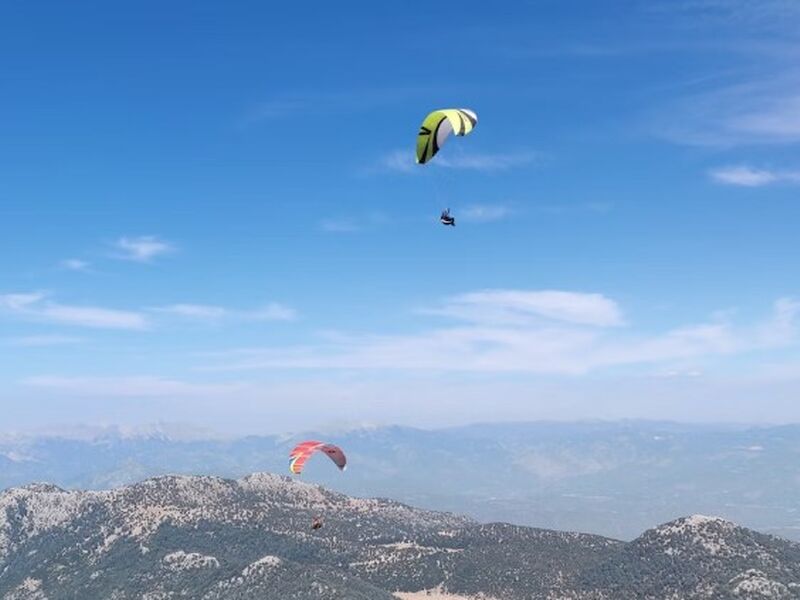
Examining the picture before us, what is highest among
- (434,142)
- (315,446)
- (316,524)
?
(434,142)

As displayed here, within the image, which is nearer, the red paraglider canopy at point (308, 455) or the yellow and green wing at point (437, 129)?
the yellow and green wing at point (437, 129)

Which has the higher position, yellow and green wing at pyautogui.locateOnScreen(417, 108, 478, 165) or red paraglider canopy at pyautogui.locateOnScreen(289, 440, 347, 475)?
yellow and green wing at pyautogui.locateOnScreen(417, 108, 478, 165)

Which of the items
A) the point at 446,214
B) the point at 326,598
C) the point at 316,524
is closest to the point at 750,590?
the point at 326,598

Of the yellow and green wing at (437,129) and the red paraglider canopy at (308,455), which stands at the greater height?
the yellow and green wing at (437,129)

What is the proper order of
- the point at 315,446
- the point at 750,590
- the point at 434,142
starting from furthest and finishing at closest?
the point at 750,590 → the point at 315,446 → the point at 434,142

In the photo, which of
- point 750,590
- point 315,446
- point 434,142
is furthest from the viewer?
point 750,590

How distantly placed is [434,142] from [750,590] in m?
157

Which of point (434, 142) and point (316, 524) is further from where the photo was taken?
point (316, 524)

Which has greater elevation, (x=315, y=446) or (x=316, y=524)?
(x=315, y=446)

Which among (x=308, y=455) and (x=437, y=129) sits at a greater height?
(x=437, y=129)

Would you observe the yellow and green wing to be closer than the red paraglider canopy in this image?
Yes

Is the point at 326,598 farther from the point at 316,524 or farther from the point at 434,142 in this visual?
the point at 434,142

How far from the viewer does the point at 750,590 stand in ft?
641

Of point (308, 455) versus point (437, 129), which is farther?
point (308, 455)
